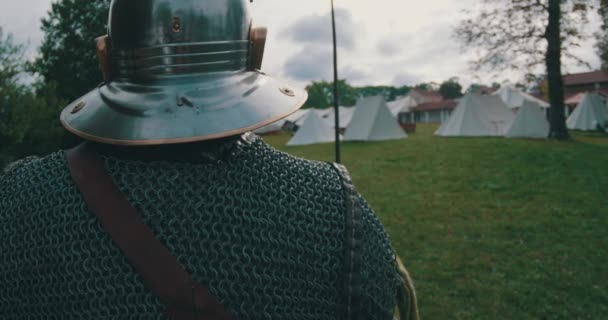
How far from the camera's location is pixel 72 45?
63.4ft

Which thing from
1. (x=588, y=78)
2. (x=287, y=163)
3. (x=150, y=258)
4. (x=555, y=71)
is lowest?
(x=588, y=78)

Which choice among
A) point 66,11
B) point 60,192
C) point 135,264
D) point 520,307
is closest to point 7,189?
point 60,192

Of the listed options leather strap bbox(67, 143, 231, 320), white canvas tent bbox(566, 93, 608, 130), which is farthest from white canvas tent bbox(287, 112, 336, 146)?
leather strap bbox(67, 143, 231, 320)

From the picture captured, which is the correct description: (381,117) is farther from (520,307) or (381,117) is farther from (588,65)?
(520,307)

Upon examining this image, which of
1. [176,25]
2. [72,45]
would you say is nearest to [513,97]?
[72,45]

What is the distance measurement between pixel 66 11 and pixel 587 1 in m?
20.5

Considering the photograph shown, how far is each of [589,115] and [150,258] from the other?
22.8 m

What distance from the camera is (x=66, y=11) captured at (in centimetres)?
1989

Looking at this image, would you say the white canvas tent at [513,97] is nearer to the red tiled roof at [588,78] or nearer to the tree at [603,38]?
the tree at [603,38]

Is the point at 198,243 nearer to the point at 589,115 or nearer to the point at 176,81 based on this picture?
the point at 176,81

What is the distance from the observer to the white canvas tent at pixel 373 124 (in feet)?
54.2

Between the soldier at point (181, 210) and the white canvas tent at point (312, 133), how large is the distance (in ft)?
54.1

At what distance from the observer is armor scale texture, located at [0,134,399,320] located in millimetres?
1136

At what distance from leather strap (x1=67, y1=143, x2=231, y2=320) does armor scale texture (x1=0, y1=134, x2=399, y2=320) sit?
0.03 metres
